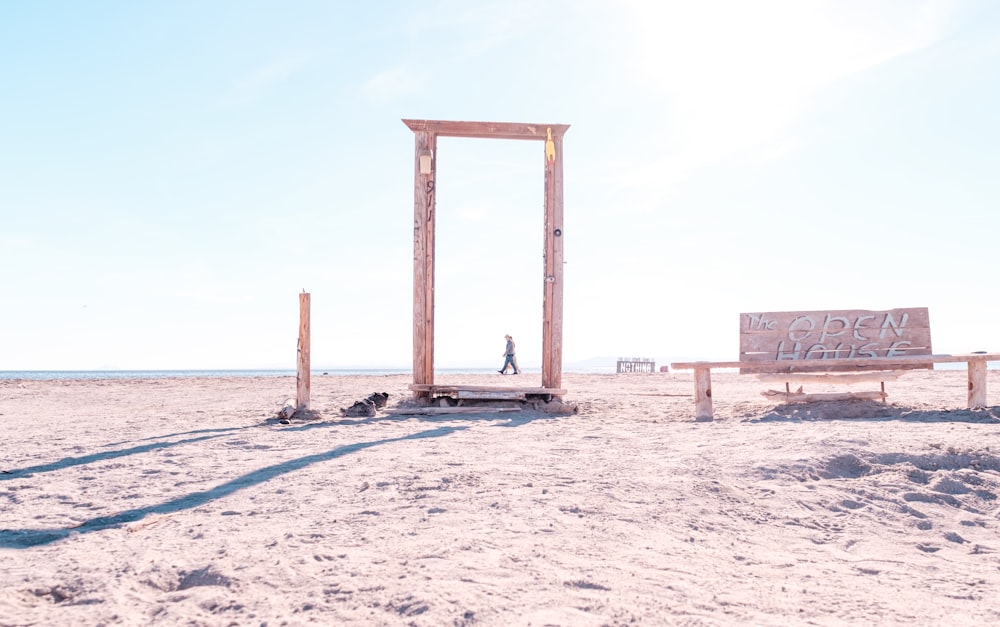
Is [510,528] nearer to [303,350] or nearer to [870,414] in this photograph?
[303,350]

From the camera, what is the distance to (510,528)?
3.61m

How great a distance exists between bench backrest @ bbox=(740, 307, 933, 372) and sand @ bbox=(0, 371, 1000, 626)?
7.90 feet

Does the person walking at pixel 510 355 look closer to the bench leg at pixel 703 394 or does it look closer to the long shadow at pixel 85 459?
the bench leg at pixel 703 394

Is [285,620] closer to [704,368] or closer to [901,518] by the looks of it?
[901,518]

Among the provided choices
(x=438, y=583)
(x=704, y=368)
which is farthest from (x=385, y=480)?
(x=704, y=368)

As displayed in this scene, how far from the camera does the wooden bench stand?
894 cm

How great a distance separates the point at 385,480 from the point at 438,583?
199 centimetres

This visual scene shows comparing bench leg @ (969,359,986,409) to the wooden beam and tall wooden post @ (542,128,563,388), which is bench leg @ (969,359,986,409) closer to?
tall wooden post @ (542,128,563,388)

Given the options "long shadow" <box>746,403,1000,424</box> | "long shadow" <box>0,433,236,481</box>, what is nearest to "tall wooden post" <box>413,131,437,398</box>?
"long shadow" <box>0,433,236,481</box>

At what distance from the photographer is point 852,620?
2.61m

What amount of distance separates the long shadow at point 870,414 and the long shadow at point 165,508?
17.0 ft

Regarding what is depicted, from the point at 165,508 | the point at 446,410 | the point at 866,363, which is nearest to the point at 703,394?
the point at 866,363

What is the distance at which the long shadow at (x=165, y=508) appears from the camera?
3.66 m

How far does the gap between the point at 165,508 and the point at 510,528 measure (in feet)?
7.08
